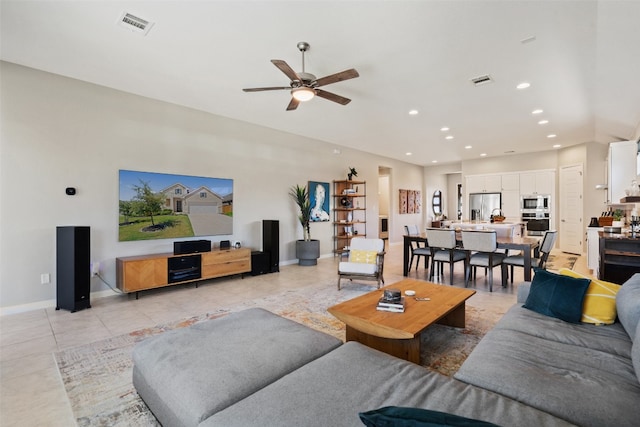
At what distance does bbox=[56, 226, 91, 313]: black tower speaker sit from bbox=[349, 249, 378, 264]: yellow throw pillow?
3660 mm

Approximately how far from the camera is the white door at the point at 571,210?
26.2ft

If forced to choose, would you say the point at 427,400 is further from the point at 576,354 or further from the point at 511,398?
the point at 576,354

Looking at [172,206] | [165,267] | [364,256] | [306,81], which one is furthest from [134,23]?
[364,256]

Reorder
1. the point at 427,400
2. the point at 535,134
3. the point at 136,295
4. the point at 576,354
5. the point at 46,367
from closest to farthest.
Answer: the point at 427,400
the point at 576,354
the point at 46,367
the point at 136,295
the point at 535,134

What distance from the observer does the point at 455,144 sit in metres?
8.02

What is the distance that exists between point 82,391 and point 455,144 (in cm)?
847

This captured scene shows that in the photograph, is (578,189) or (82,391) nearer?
(82,391)

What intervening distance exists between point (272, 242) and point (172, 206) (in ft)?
6.34

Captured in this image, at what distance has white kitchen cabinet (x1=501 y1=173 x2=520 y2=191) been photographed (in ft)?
30.7

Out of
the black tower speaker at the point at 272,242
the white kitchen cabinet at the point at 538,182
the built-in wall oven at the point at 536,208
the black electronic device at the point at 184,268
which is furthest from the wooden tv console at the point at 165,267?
the white kitchen cabinet at the point at 538,182

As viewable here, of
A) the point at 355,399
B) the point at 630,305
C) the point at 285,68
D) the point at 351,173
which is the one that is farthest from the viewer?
the point at 351,173

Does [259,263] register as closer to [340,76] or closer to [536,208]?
[340,76]

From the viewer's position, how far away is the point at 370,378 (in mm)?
1453

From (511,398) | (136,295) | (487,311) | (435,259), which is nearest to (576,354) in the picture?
(511,398)
